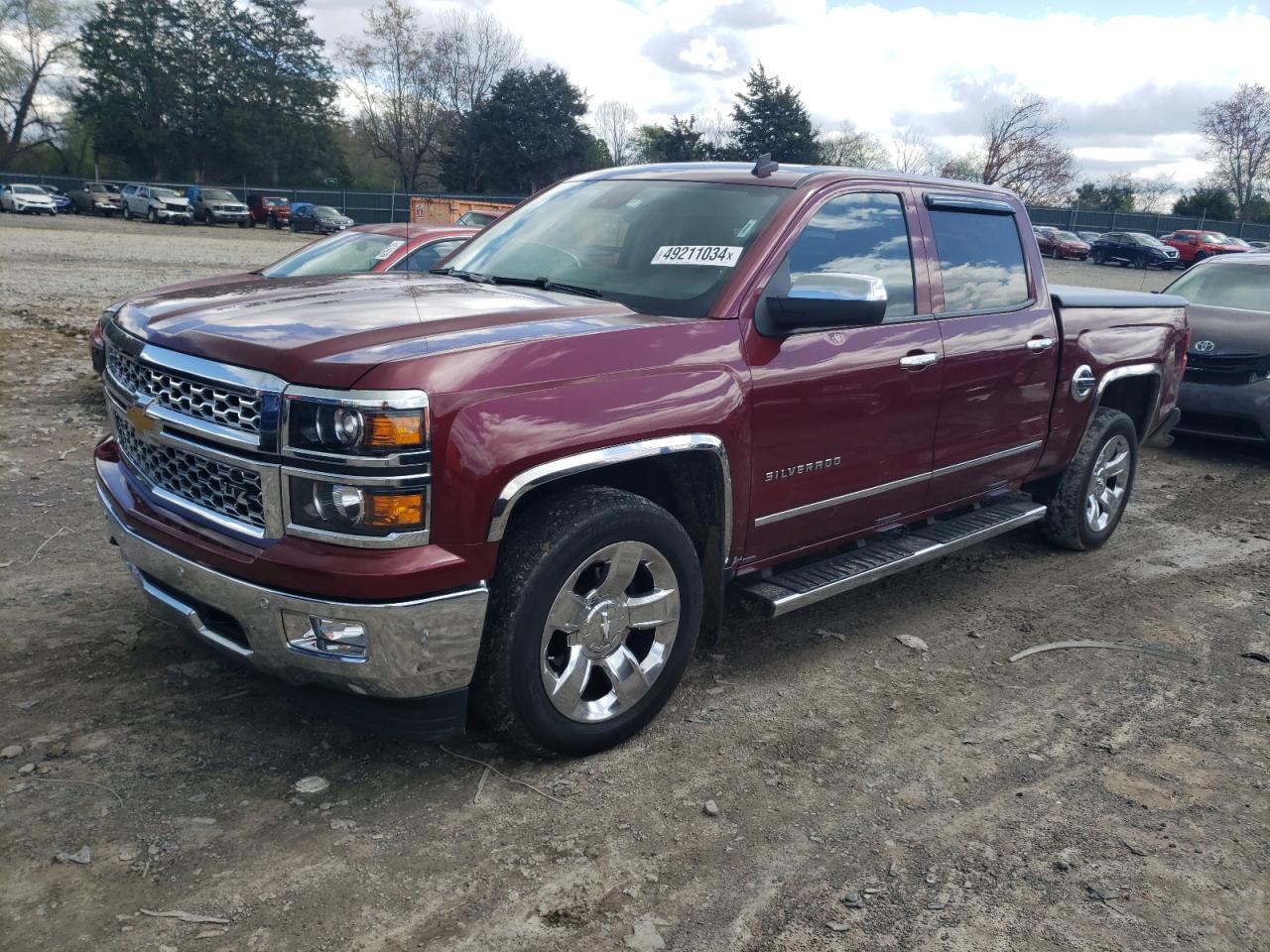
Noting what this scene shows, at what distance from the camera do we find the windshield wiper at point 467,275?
4.25 metres

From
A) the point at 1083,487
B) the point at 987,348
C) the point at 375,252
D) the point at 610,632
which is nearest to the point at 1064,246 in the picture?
the point at 375,252

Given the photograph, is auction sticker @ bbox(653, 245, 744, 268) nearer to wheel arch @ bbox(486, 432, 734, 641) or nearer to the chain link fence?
wheel arch @ bbox(486, 432, 734, 641)

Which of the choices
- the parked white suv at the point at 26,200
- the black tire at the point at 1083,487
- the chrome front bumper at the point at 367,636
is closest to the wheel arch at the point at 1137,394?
the black tire at the point at 1083,487

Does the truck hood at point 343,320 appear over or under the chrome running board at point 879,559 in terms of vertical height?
over

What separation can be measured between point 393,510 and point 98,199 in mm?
51915

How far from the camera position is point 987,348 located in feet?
15.4

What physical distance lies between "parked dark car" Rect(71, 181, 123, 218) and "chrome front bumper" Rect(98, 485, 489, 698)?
166 feet

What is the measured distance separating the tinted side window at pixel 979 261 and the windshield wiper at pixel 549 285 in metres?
1.62

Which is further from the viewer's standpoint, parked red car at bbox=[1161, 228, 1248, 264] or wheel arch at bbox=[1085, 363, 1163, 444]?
parked red car at bbox=[1161, 228, 1248, 264]

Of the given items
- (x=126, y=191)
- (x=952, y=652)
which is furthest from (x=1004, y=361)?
(x=126, y=191)

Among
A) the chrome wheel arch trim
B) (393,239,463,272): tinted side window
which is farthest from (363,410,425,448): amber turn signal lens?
(393,239,463,272): tinted side window

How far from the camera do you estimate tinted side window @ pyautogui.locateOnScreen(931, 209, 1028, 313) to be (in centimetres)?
466

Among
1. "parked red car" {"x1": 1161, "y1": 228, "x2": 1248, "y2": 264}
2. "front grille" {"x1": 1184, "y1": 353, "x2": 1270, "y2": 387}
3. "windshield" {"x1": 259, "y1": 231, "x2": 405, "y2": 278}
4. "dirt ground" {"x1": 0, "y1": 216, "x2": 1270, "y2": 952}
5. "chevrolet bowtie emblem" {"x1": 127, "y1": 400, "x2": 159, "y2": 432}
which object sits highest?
"parked red car" {"x1": 1161, "y1": 228, "x2": 1248, "y2": 264}

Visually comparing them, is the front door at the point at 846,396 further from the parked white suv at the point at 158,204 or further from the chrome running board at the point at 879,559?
the parked white suv at the point at 158,204
